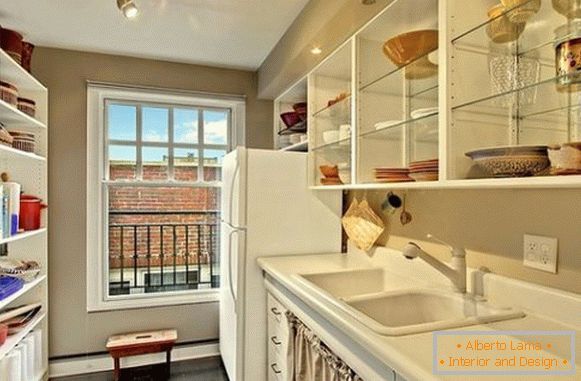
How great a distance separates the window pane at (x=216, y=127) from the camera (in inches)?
125

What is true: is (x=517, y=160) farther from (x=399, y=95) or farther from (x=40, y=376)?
(x=40, y=376)

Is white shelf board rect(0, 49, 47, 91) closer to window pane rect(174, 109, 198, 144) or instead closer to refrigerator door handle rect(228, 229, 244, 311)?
window pane rect(174, 109, 198, 144)

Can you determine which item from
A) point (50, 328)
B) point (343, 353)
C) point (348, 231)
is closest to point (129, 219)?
point (50, 328)

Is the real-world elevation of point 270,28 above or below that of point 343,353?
above

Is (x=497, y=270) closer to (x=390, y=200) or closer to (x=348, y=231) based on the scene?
(x=390, y=200)

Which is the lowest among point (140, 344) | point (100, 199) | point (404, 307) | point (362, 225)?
point (140, 344)

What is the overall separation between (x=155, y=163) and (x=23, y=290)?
127cm

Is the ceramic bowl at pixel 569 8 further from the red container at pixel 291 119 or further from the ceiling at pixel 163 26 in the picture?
the red container at pixel 291 119

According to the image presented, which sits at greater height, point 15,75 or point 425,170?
point 15,75

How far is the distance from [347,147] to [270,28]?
1.05 metres

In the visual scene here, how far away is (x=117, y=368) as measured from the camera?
2639mm

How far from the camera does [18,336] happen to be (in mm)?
2125

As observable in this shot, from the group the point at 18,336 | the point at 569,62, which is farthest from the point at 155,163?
the point at 569,62

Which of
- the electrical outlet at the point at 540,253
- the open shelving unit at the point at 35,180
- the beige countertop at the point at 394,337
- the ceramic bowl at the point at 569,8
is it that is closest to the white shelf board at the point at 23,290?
the open shelving unit at the point at 35,180
